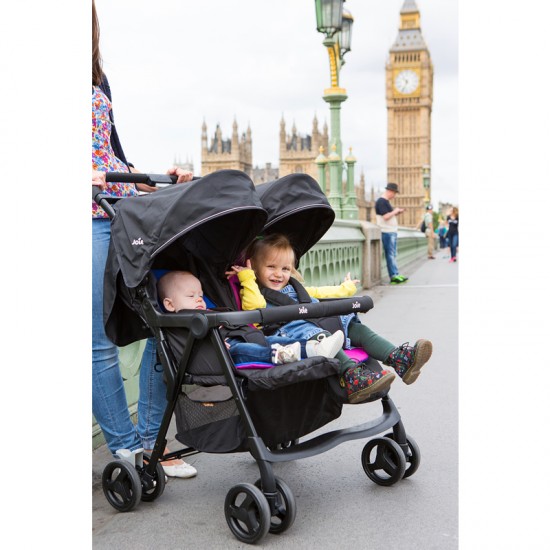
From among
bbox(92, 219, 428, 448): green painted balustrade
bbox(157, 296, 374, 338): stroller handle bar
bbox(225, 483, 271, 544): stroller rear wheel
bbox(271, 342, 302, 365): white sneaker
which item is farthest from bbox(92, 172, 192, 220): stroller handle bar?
bbox(92, 219, 428, 448): green painted balustrade

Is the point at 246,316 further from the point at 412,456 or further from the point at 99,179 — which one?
the point at 412,456

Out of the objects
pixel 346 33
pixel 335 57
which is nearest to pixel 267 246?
pixel 335 57

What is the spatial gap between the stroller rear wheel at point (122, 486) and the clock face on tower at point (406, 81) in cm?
14033

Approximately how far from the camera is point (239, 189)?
305 cm

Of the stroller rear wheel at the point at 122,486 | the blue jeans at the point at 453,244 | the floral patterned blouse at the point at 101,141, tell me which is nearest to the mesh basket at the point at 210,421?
the stroller rear wheel at the point at 122,486

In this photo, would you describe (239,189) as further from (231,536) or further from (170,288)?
(231,536)

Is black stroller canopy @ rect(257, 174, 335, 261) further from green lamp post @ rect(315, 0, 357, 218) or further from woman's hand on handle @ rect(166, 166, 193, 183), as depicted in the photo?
green lamp post @ rect(315, 0, 357, 218)

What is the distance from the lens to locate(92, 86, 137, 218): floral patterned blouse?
3295 mm

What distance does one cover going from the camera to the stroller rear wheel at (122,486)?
10.2ft

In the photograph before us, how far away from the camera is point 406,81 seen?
139125 millimetres

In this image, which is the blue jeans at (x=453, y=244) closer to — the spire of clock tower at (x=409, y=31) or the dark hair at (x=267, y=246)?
the dark hair at (x=267, y=246)

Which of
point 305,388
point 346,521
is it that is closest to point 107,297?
point 305,388

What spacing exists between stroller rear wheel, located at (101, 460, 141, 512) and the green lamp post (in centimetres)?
1059

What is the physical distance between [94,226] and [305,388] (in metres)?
1.16
